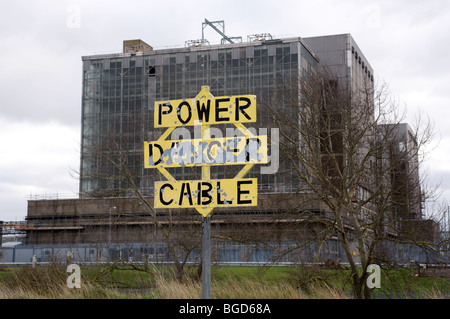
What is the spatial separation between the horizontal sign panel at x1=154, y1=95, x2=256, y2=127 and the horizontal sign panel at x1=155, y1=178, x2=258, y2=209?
114 centimetres

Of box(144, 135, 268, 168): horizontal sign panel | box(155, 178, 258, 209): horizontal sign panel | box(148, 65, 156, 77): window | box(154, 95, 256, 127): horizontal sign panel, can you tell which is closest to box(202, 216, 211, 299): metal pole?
box(155, 178, 258, 209): horizontal sign panel

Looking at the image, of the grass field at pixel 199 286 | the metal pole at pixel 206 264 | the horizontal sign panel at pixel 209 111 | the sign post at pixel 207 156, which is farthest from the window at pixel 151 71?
the metal pole at pixel 206 264

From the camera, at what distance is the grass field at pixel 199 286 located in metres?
14.4

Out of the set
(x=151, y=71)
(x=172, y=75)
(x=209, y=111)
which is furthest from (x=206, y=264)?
(x=151, y=71)

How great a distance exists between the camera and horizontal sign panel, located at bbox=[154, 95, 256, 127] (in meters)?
10.1

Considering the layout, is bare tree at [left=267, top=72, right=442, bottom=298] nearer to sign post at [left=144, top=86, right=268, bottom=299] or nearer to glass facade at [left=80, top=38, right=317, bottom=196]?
sign post at [left=144, top=86, right=268, bottom=299]

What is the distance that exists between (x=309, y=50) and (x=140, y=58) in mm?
28472

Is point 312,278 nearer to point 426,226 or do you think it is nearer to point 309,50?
point 426,226

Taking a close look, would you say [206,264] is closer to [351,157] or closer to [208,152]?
[208,152]

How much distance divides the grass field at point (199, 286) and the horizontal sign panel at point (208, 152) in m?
4.73

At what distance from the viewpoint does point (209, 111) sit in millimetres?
10344

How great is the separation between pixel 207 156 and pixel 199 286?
684 centimetres

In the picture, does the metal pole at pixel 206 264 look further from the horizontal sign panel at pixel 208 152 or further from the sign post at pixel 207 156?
the horizontal sign panel at pixel 208 152
